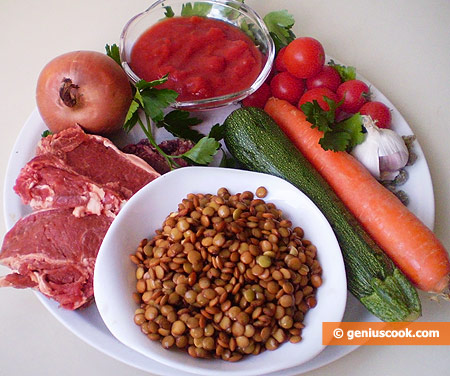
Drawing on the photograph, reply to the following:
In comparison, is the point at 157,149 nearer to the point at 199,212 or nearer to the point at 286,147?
the point at 199,212

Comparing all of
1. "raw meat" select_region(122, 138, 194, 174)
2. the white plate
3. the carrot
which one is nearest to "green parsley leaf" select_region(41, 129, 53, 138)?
the white plate

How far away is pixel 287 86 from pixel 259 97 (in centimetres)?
16

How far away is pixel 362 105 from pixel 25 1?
228 centimetres

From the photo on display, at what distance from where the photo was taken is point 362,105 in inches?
87.8

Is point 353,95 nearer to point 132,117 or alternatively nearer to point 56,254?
point 132,117

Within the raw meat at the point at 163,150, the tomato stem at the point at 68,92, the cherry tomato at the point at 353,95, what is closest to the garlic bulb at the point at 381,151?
the cherry tomato at the point at 353,95

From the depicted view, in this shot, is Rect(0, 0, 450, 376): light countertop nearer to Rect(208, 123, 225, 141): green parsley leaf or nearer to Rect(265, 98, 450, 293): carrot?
Rect(265, 98, 450, 293): carrot

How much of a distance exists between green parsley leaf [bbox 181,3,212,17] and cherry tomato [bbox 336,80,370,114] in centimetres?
85

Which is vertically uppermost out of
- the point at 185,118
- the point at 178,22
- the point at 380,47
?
the point at 380,47

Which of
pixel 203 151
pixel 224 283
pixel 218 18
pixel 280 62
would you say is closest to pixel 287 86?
pixel 280 62

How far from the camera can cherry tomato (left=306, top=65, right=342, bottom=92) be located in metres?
2.27

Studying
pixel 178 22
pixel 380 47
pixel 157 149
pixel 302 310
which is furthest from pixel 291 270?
pixel 380 47

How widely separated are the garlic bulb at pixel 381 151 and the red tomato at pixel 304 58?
37cm

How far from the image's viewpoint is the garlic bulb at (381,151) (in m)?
2.02
